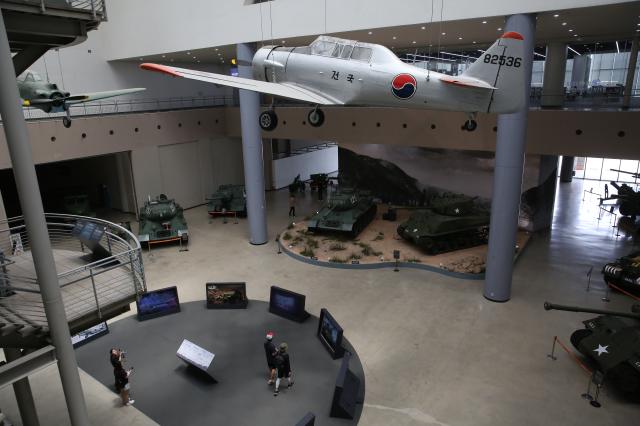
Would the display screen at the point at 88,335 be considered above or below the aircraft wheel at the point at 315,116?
below

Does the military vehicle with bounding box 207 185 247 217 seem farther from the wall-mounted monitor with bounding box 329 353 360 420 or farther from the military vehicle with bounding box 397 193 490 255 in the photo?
the wall-mounted monitor with bounding box 329 353 360 420

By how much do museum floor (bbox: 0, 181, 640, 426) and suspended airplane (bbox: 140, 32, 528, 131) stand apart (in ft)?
18.2

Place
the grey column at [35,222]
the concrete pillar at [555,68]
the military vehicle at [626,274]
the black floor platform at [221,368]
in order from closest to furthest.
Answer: the grey column at [35,222] < the black floor platform at [221,368] < the military vehicle at [626,274] < the concrete pillar at [555,68]

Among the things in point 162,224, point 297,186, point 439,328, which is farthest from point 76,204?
point 439,328

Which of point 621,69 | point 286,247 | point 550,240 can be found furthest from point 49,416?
point 621,69

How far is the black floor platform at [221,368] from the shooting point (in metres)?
9.07

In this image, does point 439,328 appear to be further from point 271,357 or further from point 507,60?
point 507,60

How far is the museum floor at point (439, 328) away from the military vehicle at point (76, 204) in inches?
241

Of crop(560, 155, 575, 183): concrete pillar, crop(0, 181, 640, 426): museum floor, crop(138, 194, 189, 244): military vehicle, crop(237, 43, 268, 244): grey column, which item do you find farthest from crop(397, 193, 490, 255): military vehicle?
crop(560, 155, 575, 183): concrete pillar

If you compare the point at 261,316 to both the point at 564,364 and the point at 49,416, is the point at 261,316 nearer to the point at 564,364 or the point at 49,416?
the point at 49,416

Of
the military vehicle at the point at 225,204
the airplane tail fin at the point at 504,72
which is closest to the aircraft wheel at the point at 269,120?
the airplane tail fin at the point at 504,72

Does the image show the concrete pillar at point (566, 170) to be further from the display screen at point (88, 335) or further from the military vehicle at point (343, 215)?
the display screen at point (88, 335)

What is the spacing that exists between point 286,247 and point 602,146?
11631 mm

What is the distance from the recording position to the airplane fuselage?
30.4 ft
